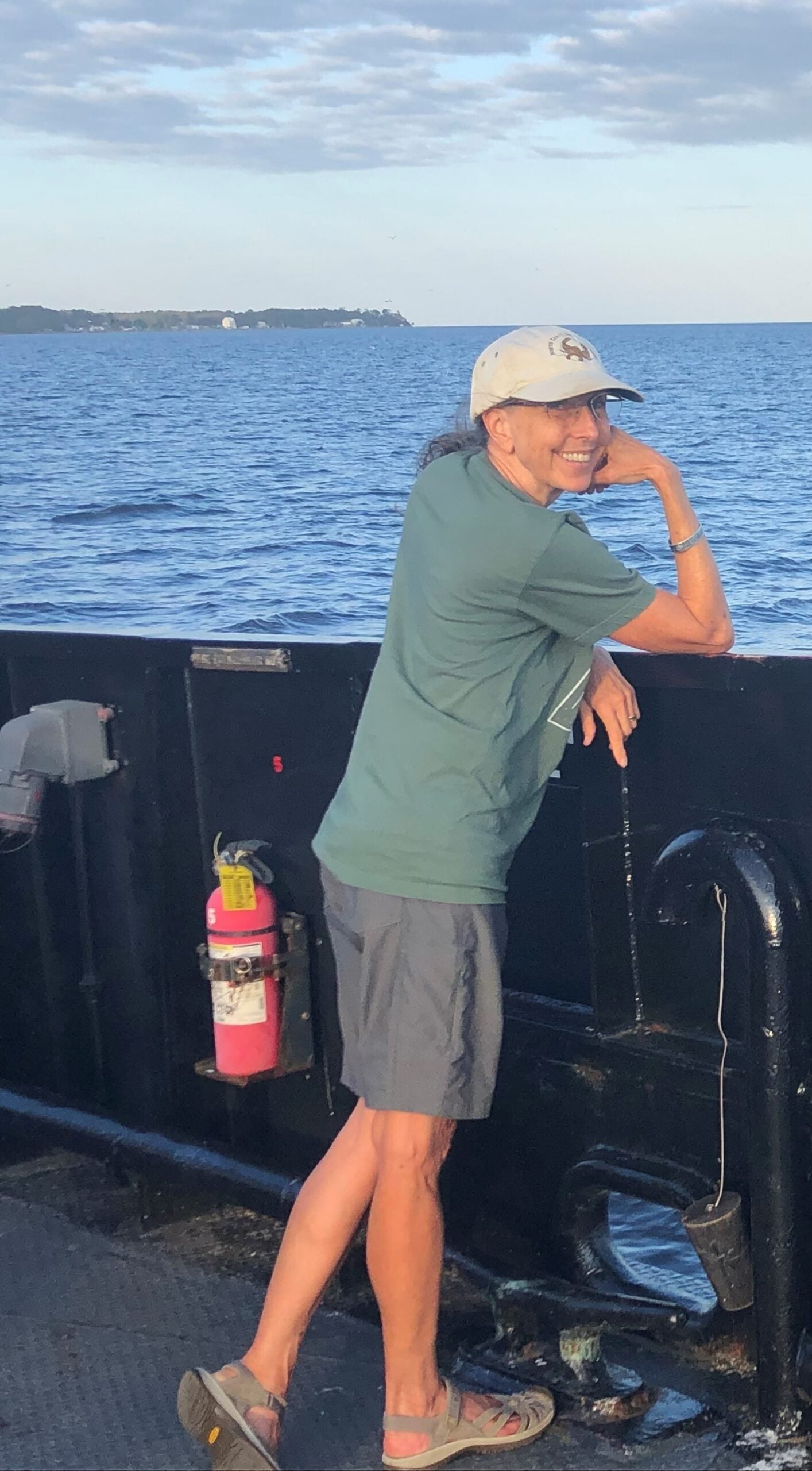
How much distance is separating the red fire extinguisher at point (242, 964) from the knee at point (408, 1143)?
0.74 metres

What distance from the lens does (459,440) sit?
2830 millimetres

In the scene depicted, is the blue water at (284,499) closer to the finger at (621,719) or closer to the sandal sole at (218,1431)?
the finger at (621,719)

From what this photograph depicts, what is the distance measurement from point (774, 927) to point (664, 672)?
505mm

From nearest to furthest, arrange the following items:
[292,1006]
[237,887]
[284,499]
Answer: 1. [237,887]
2. [292,1006]
3. [284,499]

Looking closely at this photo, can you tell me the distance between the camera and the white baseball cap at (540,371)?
2.67m

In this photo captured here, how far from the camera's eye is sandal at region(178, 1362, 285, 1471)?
2.72 metres

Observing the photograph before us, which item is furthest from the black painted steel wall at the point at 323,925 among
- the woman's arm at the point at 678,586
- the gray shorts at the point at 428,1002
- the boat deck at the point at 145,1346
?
the gray shorts at the point at 428,1002

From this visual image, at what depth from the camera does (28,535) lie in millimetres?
36938

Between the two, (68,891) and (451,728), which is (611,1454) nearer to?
(451,728)

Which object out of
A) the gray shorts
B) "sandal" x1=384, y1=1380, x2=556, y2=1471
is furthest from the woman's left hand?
"sandal" x1=384, y1=1380, x2=556, y2=1471

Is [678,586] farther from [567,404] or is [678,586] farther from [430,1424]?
[430,1424]

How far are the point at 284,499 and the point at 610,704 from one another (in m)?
42.9

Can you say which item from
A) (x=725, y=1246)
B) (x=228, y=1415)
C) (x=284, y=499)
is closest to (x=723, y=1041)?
(x=725, y=1246)

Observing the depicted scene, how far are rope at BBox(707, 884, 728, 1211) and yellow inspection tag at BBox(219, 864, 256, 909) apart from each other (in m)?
0.99
